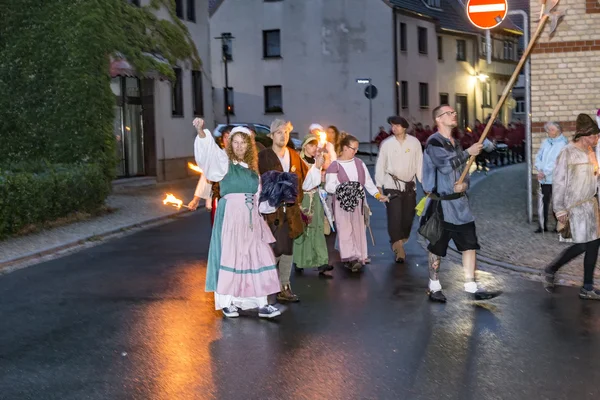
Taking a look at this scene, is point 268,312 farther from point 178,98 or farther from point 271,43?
point 271,43

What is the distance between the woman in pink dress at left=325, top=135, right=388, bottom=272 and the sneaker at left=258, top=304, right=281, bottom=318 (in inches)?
99.2

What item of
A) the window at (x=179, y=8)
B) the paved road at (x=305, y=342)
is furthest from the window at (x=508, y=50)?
the paved road at (x=305, y=342)

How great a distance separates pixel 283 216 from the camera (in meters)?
8.22

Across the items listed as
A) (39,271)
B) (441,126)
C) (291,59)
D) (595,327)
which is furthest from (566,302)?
(291,59)

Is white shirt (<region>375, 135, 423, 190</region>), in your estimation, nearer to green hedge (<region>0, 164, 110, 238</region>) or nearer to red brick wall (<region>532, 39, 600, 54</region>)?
red brick wall (<region>532, 39, 600, 54</region>)

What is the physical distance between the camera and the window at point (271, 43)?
4309cm

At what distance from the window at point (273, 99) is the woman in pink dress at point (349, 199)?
33116 mm

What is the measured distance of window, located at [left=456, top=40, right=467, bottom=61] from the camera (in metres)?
Result: 49.5

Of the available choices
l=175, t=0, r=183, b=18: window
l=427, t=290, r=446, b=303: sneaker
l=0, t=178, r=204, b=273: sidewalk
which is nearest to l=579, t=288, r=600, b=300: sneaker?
l=427, t=290, r=446, b=303: sneaker

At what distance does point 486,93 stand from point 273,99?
16.3m

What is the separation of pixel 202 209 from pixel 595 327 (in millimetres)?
12947

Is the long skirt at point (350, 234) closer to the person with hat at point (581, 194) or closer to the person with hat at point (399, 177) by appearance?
the person with hat at point (399, 177)

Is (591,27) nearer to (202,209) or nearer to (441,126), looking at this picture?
(441,126)

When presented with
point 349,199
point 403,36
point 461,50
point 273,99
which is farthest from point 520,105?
point 349,199
